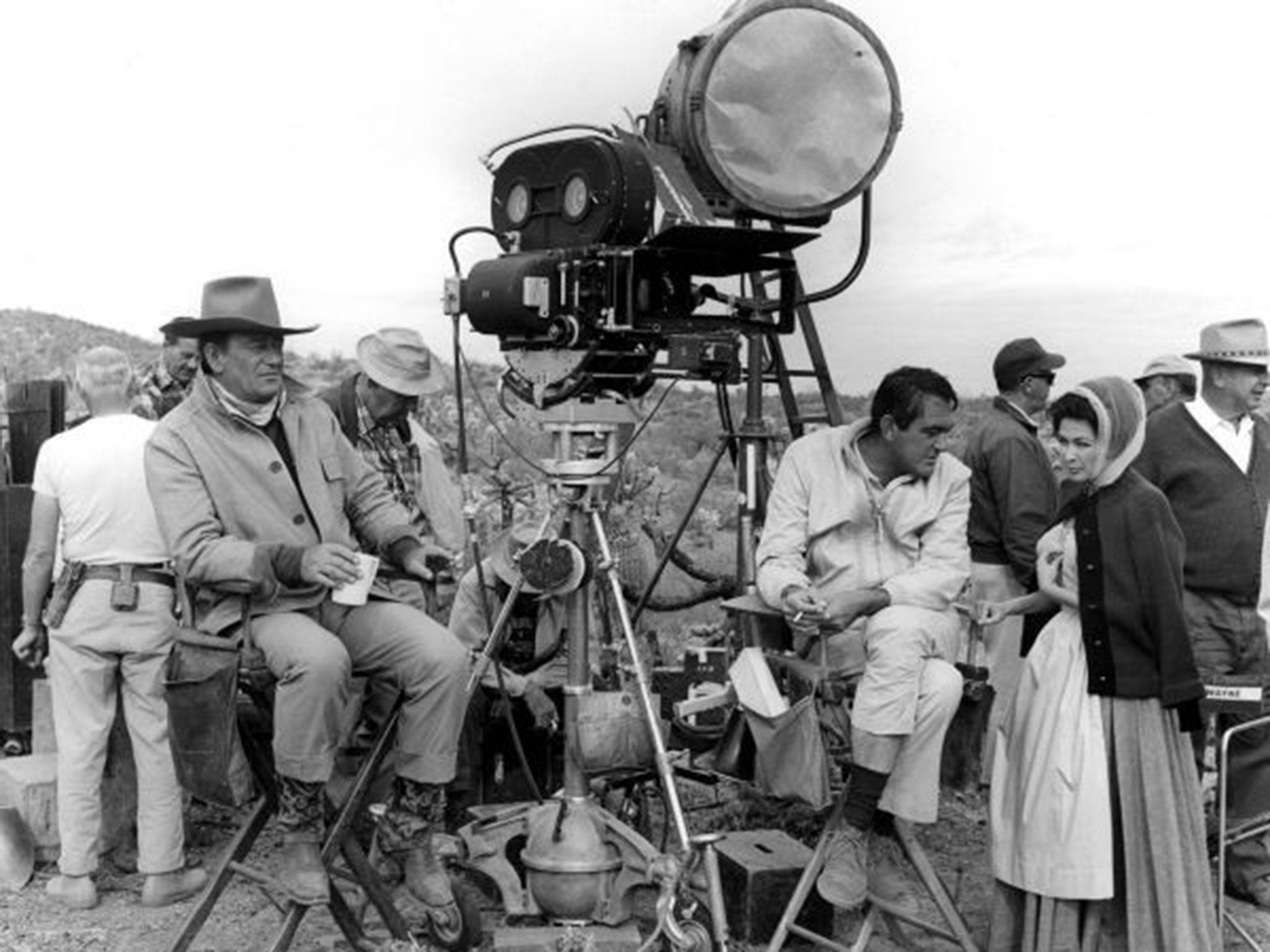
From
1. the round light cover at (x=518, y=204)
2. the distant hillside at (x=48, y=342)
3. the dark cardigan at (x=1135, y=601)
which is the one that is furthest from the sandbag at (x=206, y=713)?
the distant hillside at (x=48, y=342)

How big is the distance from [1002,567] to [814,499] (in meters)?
1.95

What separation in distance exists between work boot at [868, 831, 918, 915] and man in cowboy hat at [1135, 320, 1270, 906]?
4.99 ft

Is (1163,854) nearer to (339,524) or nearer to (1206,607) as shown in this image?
(1206,607)

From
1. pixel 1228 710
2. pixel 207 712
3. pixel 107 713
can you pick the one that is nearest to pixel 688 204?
pixel 207 712

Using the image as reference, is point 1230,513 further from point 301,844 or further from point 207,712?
point 207,712

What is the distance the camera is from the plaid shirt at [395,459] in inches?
207

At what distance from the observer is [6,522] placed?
6.28 metres

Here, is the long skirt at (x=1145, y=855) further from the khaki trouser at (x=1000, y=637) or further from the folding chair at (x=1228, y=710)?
the khaki trouser at (x=1000, y=637)

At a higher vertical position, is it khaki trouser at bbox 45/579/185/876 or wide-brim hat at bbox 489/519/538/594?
wide-brim hat at bbox 489/519/538/594

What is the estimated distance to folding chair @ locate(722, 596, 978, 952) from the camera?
4.01 meters

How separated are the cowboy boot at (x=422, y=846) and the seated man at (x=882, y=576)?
3.51 feet

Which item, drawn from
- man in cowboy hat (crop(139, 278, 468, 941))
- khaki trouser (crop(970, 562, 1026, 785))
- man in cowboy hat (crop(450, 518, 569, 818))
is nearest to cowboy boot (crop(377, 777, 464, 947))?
man in cowboy hat (crop(139, 278, 468, 941))

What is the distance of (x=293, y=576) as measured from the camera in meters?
3.74

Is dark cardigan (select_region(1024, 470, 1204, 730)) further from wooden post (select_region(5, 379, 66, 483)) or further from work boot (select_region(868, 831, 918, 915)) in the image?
wooden post (select_region(5, 379, 66, 483))
